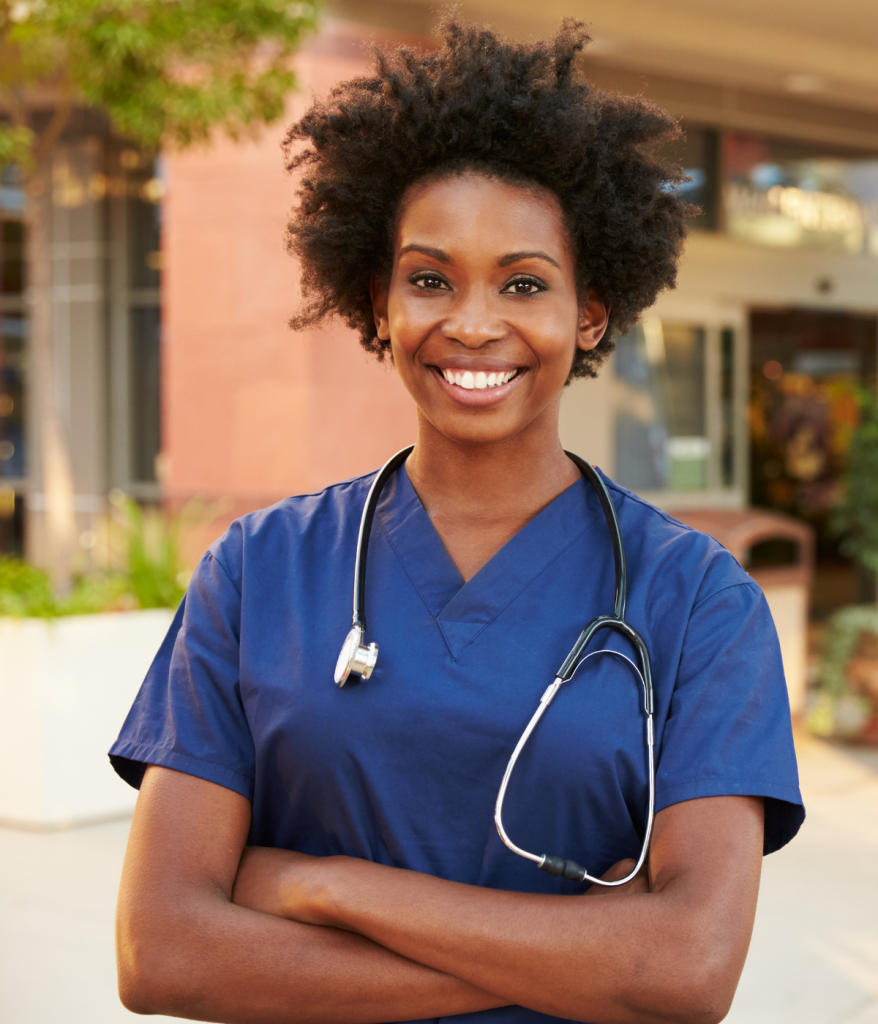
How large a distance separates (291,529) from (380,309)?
1.03 ft

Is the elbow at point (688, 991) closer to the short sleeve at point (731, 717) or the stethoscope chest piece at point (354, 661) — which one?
the short sleeve at point (731, 717)

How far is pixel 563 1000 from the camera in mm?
1247

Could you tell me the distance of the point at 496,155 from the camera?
4.71 ft

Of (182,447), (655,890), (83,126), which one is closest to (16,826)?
(182,447)

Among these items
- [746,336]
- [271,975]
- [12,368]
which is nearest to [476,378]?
[271,975]

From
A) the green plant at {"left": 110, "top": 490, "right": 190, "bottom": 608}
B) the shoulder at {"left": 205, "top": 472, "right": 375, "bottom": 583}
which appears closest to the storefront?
the green plant at {"left": 110, "top": 490, "right": 190, "bottom": 608}

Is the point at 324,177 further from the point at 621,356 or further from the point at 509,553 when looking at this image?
the point at 621,356

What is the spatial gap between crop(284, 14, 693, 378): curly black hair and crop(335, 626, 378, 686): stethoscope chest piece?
48cm

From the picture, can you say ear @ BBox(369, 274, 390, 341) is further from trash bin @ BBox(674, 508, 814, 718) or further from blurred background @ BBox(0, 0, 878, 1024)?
trash bin @ BBox(674, 508, 814, 718)

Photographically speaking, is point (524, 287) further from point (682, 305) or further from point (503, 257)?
point (682, 305)

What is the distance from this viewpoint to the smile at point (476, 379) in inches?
55.1

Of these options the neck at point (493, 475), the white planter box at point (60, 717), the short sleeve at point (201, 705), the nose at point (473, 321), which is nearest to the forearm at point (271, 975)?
the short sleeve at point (201, 705)

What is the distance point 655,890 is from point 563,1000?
14cm

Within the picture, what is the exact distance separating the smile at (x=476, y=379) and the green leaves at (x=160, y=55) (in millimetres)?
3375
